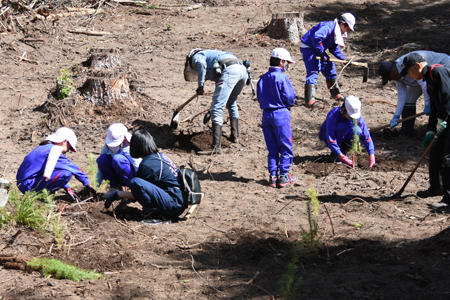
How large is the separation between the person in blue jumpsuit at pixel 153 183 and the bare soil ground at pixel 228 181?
0.73 ft

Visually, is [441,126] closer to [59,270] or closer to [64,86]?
[59,270]

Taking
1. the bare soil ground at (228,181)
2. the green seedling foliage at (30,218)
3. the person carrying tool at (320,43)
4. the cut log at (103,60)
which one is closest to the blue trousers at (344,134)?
the bare soil ground at (228,181)

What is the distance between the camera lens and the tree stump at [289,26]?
38.7 feet

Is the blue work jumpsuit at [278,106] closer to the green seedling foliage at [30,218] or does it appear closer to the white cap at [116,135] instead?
the white cap at [116,135]

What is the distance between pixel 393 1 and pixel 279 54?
35.5 feet

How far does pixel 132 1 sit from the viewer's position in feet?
47.9

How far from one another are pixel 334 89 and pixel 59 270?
6.65m

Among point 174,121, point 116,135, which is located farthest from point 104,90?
point 116,135

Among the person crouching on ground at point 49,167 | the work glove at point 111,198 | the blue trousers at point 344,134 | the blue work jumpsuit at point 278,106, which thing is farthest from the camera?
the blue trousers at point 344,134

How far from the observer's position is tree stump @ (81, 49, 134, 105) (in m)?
8.14

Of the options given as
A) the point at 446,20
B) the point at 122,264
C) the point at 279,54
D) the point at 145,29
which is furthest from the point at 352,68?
the point at 122,264

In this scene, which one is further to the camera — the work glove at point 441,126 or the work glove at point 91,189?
the work glove at point 91,189

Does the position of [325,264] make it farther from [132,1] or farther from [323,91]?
[132,1]

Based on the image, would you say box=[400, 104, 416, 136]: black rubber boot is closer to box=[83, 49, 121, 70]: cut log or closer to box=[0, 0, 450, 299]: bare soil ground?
box=[0, 0, 450, 299]: bare soil ground
